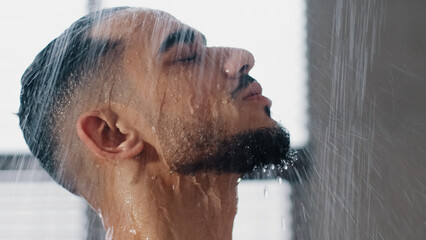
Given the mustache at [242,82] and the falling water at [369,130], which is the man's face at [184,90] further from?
the falling water at [369,130]

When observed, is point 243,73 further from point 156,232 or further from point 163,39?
point 156,232

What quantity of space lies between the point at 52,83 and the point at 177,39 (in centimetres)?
25

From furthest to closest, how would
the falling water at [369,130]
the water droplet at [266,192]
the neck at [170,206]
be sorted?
the falling water at [369,130] < the water droplet at [266,192] < the neck at [170,206]

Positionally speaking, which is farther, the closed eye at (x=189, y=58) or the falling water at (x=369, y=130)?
the falling water at (x=369, y=130)

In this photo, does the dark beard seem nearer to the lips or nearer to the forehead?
the lips

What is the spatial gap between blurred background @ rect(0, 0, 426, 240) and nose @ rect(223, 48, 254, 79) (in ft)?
3.97

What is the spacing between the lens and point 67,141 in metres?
1.16

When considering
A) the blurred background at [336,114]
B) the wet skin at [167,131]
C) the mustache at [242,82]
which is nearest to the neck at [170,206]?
the wet skin at [167,131]

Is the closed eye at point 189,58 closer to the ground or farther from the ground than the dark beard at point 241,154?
farther from the ground

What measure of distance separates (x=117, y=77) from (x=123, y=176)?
7.2 inches

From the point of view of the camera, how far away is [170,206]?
110cm

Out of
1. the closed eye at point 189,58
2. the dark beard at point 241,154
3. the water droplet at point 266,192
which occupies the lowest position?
Result: the water droplet at point 266,192

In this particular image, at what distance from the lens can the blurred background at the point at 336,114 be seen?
2574 mm

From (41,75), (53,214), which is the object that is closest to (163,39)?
(41,75)
